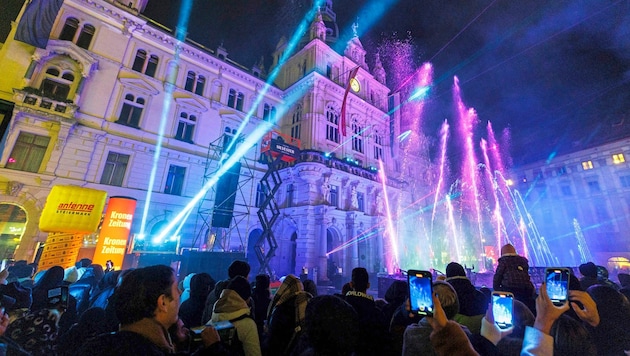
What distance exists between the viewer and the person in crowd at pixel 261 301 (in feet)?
13.9

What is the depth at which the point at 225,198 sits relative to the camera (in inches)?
593

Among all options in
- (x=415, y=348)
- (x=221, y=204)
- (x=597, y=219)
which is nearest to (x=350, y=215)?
(x=221, y=204)

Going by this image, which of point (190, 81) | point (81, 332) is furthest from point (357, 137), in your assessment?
point (81, 332)

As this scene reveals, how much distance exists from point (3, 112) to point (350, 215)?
2038cm

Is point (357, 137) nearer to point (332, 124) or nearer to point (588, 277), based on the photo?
point (332, 124)

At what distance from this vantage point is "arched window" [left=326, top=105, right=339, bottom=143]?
2336 cm

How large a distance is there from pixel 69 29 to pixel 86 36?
785 millimetres

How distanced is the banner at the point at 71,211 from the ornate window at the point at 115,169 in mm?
2665

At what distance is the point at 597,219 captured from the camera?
3059 centimetres

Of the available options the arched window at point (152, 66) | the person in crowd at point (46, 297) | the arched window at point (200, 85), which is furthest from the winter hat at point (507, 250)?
the arched window at point (152, 66)

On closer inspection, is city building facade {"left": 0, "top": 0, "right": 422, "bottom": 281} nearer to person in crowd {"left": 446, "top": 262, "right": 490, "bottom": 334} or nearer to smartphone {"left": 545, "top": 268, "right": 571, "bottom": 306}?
person in crowd {"left": 446, "top": 262, "right": 490, "bottom": 334}

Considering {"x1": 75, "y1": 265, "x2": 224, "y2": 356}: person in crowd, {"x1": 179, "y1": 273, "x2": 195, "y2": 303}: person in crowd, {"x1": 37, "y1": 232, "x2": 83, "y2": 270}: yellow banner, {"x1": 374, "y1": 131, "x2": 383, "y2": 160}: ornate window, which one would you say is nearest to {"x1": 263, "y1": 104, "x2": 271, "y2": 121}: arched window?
{"x1": 374, "y1": 131, "x2": 383, "y2": 160}: ornate window

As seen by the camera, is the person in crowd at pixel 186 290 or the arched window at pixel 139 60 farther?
the arched window at pixel 139 60

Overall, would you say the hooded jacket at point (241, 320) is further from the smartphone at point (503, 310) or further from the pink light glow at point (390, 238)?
the pink light glow at point (390, 238)
